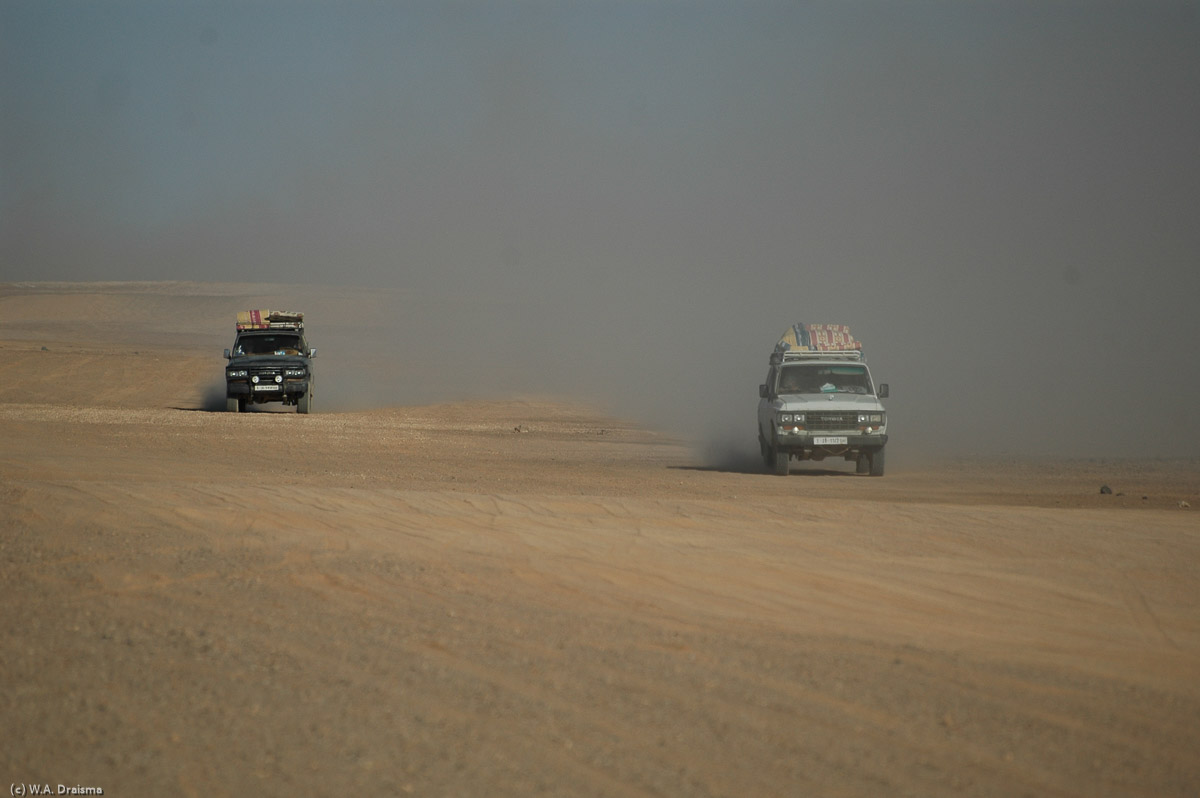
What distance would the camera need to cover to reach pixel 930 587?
866 centimetres

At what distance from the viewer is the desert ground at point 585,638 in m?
4.82

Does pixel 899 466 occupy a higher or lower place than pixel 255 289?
lower

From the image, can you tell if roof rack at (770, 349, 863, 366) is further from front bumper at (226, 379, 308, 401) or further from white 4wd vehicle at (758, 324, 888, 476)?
front bumper at (226, 379, 308, 401)

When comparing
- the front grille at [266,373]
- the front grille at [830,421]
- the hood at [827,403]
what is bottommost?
the front grille at [830,421]

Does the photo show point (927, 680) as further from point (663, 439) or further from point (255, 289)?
point (255, 289)

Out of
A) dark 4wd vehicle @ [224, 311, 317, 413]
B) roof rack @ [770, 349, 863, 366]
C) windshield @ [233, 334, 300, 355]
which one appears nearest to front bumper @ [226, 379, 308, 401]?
dark 4wd vehicle @ [224, 311, 317, 413]

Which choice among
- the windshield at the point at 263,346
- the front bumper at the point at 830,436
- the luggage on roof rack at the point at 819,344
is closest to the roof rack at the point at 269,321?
the windshield at the point at 263,346

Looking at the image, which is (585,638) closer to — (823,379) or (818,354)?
(823,379)

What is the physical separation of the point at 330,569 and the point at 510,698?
139 inches

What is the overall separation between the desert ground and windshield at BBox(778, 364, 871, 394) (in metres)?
4.02

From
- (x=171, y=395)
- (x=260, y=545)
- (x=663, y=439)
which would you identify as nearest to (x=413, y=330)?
(x=171, y=395)

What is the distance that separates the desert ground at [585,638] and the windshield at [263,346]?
14212 millimetres

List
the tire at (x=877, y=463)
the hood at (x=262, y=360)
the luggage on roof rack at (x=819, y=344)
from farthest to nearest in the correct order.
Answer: the hood at (x=262, y=360), the luggage on roof rack at (x=819, y=344), the tire at (x=877, y=463)

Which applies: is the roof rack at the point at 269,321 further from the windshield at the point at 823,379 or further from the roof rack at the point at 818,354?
the windshield at the point at 823,379
